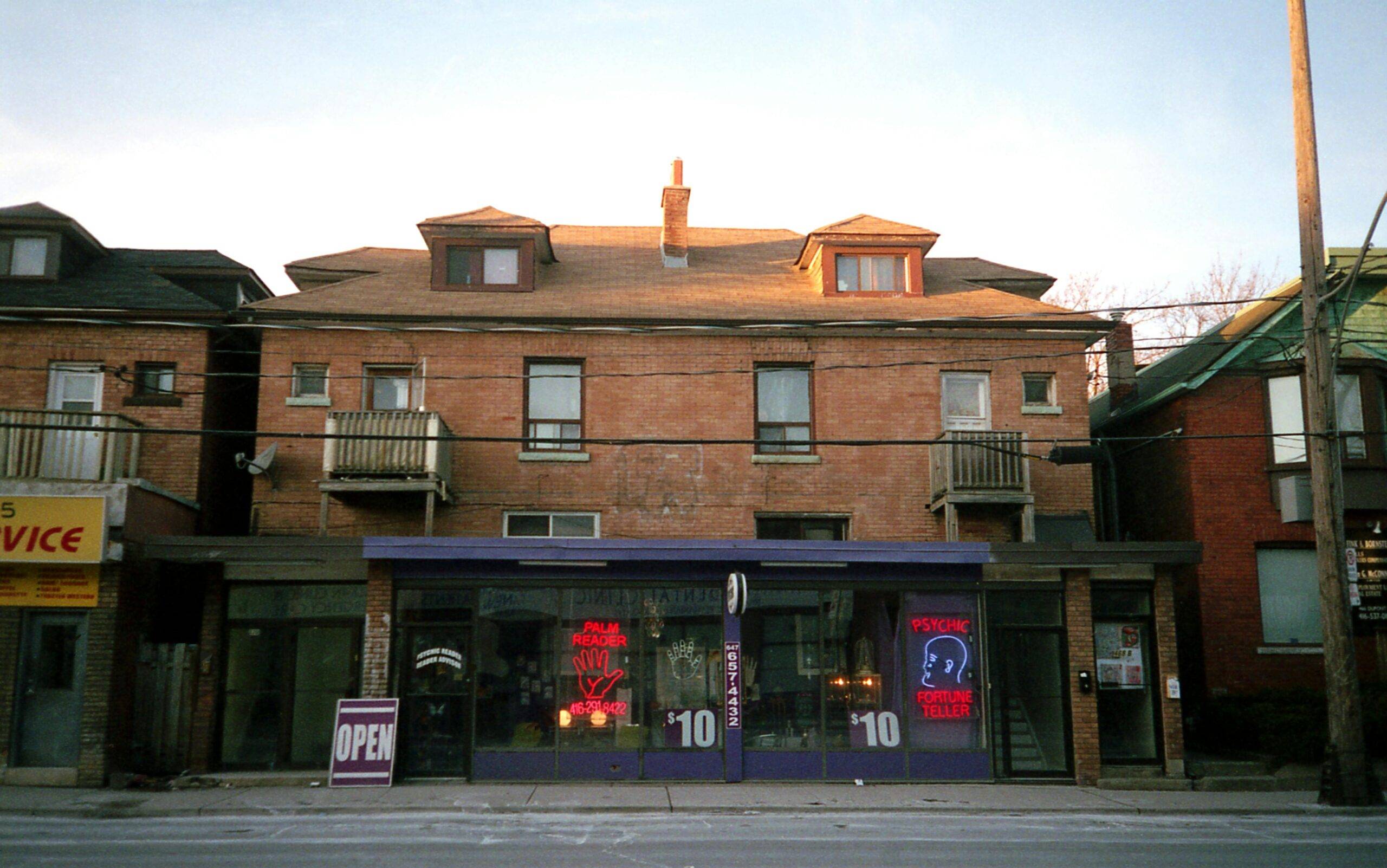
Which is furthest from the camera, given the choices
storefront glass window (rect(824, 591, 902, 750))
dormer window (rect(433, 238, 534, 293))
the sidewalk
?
dormer window (rect(433, 238, 534, 293))

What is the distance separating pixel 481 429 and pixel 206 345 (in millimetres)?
5226

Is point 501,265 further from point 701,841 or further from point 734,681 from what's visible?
point 701,841

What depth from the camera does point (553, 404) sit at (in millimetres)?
21172

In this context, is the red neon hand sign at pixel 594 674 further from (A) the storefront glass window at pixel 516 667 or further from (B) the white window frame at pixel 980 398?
(B) the white window frame at pixel 980 398

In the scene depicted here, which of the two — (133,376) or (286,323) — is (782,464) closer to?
(286,323)

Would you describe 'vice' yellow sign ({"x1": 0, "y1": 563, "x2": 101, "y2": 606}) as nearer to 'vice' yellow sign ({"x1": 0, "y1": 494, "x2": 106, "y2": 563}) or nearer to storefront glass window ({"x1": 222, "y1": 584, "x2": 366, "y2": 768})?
'vice' yellow sign ({"x1": 0, "y1": 494, "x2": 106, "y2": 563})

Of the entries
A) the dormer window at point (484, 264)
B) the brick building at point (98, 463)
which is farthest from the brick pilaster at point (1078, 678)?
the brick building at point (98, 463)

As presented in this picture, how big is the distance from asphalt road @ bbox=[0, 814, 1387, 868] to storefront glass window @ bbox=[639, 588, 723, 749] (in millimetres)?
2876

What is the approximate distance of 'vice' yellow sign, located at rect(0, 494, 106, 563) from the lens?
16734 mm

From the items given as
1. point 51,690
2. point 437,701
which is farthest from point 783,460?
point 51,690

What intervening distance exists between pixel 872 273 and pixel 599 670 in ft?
33.9

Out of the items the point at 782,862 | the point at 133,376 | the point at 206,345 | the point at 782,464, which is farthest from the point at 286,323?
the point at 782,862

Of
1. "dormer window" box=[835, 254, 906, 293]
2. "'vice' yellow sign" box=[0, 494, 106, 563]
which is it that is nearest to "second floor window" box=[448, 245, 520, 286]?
"dormer window" box=[835, 254, 906, 293]

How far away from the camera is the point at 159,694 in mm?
17938
